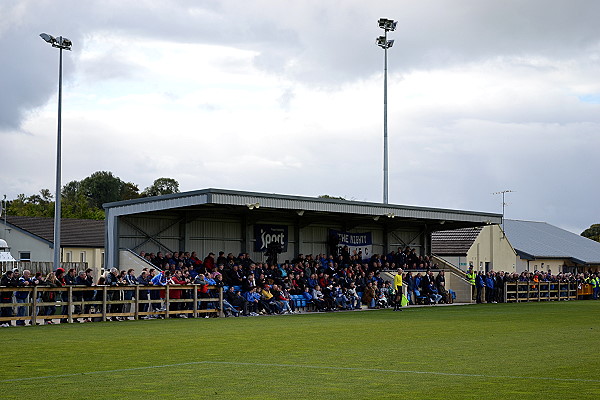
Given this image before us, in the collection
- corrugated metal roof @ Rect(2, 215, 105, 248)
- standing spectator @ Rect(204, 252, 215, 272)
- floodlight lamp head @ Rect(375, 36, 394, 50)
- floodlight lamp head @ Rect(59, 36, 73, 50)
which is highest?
floodlight lamp head @ Rect(375, 36, 394, 50)

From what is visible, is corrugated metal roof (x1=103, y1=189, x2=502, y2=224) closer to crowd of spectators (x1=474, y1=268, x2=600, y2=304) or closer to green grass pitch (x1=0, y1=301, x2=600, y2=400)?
crowd of spectators (x1=474, y1=268, x2=600, y2=304)

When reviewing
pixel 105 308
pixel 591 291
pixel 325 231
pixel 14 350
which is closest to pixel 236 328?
pixel 105 308

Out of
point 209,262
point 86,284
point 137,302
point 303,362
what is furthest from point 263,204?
point 303,362

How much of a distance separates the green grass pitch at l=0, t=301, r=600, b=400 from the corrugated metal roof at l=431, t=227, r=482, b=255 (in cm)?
4440

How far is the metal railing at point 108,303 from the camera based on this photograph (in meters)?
22.8

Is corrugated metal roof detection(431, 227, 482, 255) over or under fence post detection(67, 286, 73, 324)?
over

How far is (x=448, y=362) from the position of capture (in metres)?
12.8

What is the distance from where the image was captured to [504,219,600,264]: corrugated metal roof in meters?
72.3

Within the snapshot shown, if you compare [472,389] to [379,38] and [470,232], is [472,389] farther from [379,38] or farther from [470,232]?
[470,232]

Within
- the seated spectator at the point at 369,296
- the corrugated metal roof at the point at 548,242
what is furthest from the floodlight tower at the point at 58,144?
the corrugated metal roof at the point at 548,242

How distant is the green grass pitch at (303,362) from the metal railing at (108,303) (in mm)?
1845

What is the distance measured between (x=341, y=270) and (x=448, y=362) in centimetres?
2299

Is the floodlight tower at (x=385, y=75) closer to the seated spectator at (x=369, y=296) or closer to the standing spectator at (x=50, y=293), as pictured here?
the seated spectator at (x=369, y=296)

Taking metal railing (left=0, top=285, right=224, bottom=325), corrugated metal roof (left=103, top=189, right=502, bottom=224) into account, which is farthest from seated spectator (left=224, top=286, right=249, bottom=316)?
corrugated metal roof (left=103, top=189, right=502, bottom=224)
